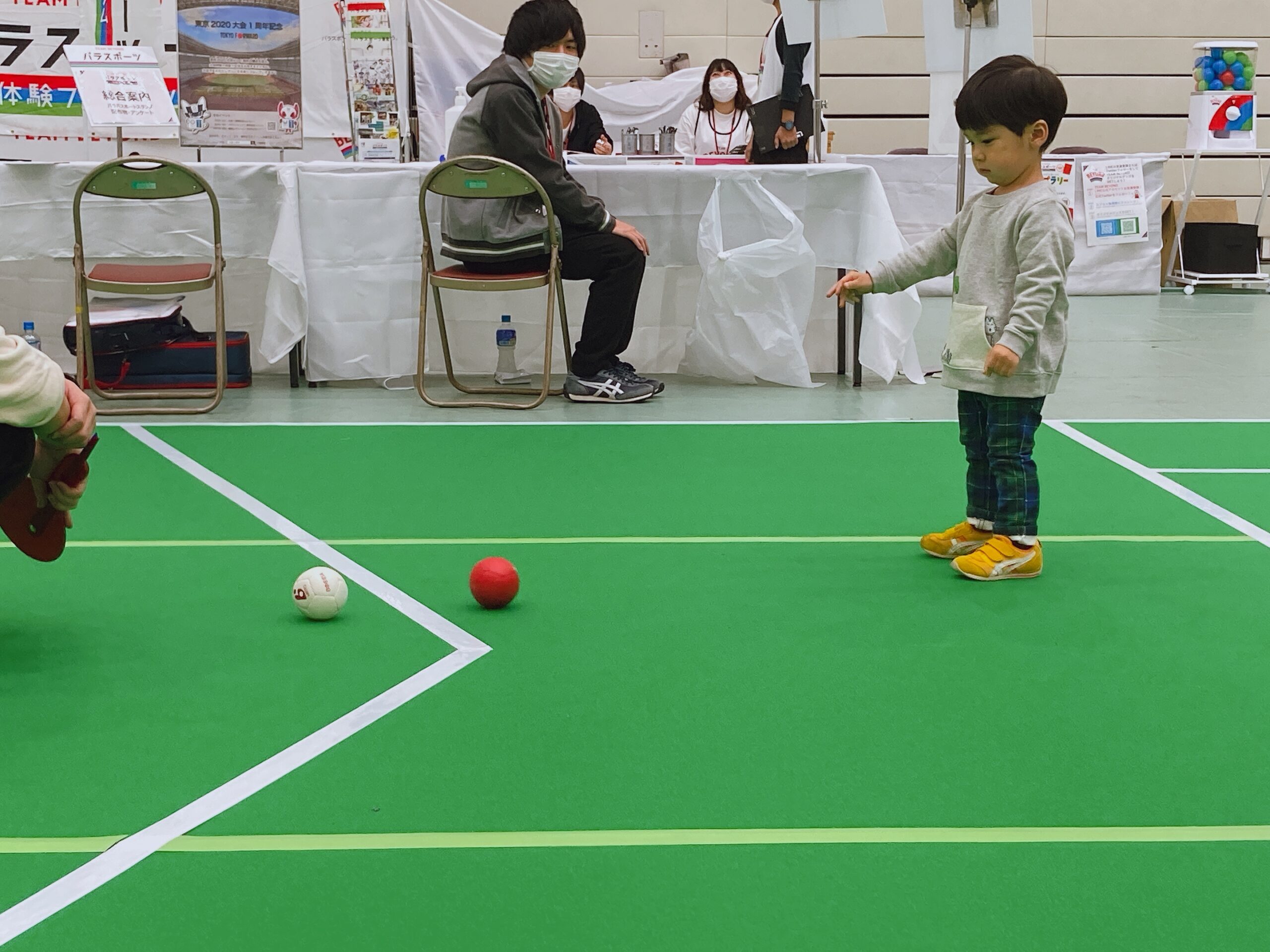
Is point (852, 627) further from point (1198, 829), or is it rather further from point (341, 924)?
point (341, 924)

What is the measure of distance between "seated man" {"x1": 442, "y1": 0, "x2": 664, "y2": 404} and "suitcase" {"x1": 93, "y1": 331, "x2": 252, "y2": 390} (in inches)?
41.3

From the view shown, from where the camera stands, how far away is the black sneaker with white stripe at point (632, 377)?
5242mm

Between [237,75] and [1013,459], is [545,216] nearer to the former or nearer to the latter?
[237,75]

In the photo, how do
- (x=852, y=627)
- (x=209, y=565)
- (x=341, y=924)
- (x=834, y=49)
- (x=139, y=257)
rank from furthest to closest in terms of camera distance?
(x=834, y=49), (x=139, y=257), (x=209, y=565), (x=852, y=627), (x=341, y=924)

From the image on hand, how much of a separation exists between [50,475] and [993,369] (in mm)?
1832

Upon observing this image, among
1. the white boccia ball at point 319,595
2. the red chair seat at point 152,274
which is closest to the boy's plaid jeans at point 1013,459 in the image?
the white boccia ball at point 319,595

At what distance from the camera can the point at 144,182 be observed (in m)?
5.00

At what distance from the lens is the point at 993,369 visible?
9.32ft

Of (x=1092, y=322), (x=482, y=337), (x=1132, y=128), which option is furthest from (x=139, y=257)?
(x=1132, y=128)

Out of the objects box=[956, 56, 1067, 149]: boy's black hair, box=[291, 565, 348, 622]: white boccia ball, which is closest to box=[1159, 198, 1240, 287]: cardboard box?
box=[956, 56, 1067, 149]: boy's black hair

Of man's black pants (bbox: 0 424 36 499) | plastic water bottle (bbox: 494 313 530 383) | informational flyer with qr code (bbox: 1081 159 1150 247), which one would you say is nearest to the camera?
man's black pants (bbox: 0 424 36 499)

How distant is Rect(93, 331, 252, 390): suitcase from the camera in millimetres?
5270

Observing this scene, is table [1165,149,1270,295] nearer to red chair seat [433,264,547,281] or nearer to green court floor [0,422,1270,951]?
red chair seat [433,264,547,281]

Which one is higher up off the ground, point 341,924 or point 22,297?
point 22,297
